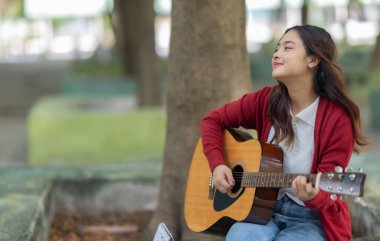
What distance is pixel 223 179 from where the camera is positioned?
3.67 m

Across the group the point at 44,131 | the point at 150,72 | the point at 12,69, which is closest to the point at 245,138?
the point at 44,131

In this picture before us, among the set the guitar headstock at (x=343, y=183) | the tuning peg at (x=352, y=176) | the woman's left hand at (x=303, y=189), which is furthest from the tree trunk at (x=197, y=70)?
the tuning peg at (x=352, y=176)

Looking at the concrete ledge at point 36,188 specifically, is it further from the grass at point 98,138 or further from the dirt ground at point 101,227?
the grass at point 98,138

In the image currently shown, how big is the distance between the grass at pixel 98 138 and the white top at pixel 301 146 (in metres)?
5.42

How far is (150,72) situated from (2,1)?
86.6 ft

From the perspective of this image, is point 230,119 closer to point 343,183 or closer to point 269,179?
point 269,179

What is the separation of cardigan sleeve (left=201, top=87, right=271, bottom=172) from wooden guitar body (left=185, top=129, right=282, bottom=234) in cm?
5

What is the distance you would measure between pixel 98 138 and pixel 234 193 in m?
5.55

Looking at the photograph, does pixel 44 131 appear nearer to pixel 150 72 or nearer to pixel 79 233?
pixel 150 72

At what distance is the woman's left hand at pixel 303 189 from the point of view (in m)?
3.13

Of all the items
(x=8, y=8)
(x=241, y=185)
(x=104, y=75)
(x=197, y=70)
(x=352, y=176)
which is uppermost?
(x=197, y=70)

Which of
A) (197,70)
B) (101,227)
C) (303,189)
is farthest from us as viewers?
(101,227)

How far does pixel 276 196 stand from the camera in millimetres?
3545

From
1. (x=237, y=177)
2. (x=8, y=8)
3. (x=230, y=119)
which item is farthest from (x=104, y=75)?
(x=8, y=8)
